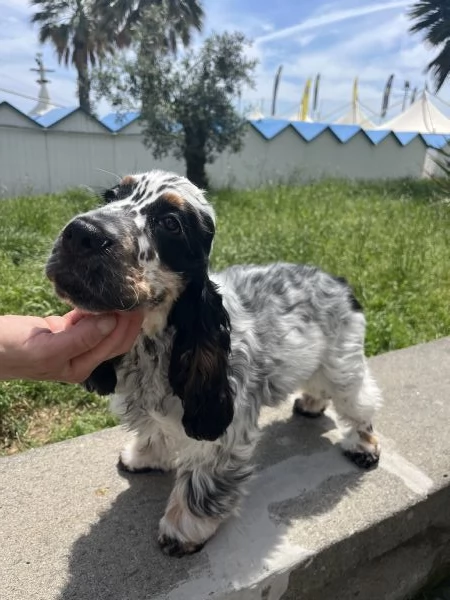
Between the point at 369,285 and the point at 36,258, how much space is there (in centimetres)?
335

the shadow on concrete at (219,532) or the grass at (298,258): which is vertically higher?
the grass at (298,258)

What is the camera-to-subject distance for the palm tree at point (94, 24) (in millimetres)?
21266

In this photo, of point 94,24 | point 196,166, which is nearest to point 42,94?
point 94,24

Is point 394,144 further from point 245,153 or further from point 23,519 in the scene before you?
point 23,519

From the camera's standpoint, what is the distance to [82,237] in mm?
1648

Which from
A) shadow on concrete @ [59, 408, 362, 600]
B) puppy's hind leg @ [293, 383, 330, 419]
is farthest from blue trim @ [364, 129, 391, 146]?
shadow on concrete @ [59, 408, 362, 600]

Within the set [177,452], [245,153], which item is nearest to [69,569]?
[177,452]

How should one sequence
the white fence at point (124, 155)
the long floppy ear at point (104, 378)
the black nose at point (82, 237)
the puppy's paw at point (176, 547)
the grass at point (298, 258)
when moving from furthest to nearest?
the white fence at point (124, 155)
the grass at point (298, 258)
the long floppy ear at point (104, 378)
the puppy's paw at point (176, 547)
the black nose at point (82, 237)

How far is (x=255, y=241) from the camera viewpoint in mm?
6398

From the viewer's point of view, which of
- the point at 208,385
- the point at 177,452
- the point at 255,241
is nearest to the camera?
the point at 208,385

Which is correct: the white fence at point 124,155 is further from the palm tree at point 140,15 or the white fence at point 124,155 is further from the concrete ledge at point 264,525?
the concrete ledge at point 264,525

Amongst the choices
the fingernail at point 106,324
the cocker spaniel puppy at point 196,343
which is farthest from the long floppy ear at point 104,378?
the fingernail at point 106,324

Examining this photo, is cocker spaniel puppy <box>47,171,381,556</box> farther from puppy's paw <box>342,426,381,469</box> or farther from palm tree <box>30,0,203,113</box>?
palm tree <box>30,0,203,113</box>

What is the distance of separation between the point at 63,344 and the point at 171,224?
1.89ft
